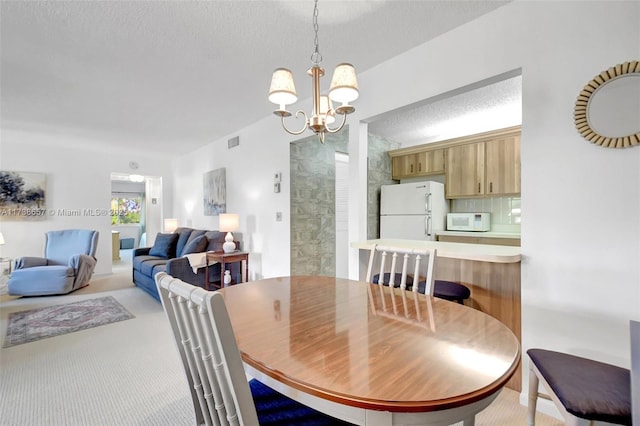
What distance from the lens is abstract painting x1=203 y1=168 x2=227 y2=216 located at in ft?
16.4

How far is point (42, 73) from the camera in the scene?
2.75 m

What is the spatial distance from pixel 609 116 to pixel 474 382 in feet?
5.36

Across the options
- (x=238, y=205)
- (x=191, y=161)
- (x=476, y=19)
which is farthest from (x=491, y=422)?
(x=191, y=161)

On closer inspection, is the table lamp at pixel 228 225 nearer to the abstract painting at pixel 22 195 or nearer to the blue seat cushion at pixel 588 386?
the abstract painting at pixel 22 195

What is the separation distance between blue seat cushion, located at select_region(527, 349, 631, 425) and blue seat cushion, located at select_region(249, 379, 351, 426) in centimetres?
81

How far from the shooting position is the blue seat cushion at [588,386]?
37.2 inches

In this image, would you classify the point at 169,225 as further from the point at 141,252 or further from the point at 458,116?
the point at 458,116

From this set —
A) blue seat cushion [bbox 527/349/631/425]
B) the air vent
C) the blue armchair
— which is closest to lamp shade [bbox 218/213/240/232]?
the air vent

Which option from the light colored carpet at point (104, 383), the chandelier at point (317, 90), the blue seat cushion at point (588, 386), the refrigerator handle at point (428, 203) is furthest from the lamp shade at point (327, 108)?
the refrigerator handle at point (428, 203)

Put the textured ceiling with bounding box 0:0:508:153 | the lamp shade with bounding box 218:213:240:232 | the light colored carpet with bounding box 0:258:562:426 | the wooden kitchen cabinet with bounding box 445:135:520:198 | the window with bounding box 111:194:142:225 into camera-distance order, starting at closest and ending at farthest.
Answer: the light colored carpet with bounding box 0:258:562:426
the textured ceiling with bounding box 0:0:508:153
the wooden kitchen cabinet with bounding box 445:135:520:198
the lamp shade with bounding box 218:213:240:232
the window with bounding box 111:194:142:225

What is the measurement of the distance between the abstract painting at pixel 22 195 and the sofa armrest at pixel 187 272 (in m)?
3.36

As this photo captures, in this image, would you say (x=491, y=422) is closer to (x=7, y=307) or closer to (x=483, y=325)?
(x=483, y=325)

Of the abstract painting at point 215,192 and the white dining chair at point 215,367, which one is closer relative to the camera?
the white dining chair at point 215,367

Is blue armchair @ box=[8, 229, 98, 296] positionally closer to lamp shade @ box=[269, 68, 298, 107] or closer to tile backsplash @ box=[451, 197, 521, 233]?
lamp shade @ box=[269, 68, 298, 107]
